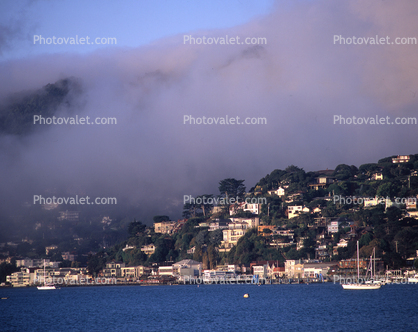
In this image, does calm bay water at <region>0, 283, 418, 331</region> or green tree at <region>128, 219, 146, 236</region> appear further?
green tree at <region>128, 219, 146, 236</region>

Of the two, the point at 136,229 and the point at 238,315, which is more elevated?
the point at 136,229

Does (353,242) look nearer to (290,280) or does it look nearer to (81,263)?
Result: (290,280)

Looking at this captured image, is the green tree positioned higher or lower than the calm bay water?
higher

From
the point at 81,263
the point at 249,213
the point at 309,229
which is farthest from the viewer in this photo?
the point at 81,263

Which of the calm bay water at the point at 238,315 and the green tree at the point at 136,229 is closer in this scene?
the calm bay water at the point at 238,315

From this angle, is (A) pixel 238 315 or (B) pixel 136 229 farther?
(B) pixel 136 229

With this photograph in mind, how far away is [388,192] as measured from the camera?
149375 millimetres

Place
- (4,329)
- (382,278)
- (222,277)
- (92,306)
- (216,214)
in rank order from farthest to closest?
(216,214) < (222,277) < (382,278) < (92,306) < (4,329)

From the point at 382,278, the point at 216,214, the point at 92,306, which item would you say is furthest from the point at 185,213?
the point at 92,306

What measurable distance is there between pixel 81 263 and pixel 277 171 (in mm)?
70371

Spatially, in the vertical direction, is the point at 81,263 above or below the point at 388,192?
below

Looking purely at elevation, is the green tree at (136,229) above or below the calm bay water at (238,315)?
above

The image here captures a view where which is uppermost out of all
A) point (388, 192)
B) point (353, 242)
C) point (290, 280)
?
point (388, 192)

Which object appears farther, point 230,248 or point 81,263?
point 81,263
